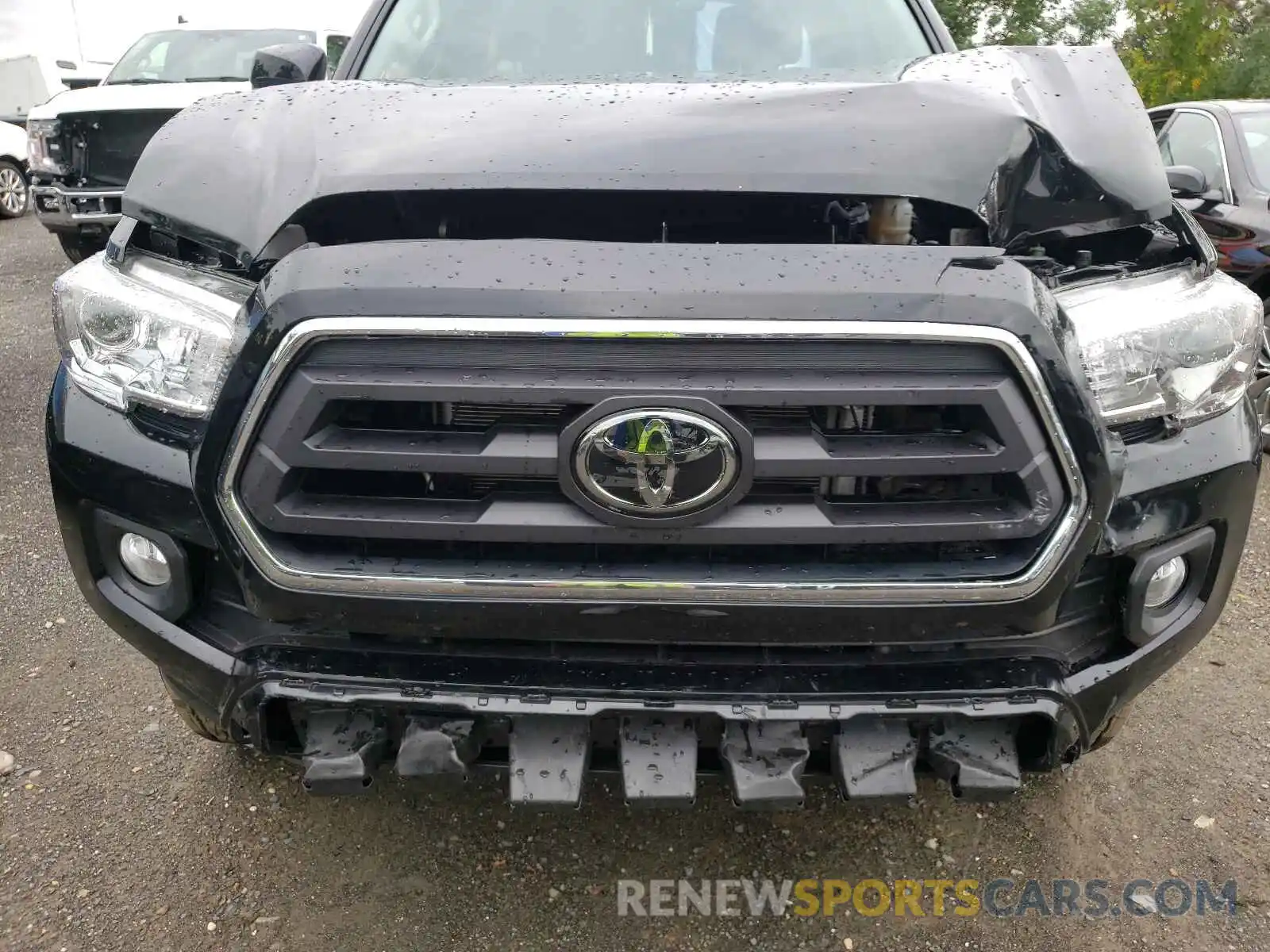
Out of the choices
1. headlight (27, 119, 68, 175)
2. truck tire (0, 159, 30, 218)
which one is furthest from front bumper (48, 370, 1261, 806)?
truck tire (0, 159, 30, 218)

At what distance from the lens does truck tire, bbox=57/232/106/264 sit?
8.12m

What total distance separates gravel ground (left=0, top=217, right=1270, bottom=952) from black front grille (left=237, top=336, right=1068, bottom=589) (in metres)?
0.62

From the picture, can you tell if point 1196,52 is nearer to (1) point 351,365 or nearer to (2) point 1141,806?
(2) point 1141,806

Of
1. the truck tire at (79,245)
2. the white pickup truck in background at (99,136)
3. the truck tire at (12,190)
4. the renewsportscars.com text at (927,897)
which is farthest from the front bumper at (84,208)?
the renewsportscars.com text at (927,897)

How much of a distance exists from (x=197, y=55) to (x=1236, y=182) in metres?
8.35

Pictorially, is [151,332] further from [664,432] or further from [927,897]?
[927,897]

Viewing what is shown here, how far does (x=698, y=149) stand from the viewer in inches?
74.8

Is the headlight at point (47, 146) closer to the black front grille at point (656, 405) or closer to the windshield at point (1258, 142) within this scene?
the black front grille at point (656, 405)

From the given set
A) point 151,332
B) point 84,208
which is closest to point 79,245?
point 84,208

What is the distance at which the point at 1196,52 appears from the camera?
47.6 ft

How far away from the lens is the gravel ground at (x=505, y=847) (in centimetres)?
221

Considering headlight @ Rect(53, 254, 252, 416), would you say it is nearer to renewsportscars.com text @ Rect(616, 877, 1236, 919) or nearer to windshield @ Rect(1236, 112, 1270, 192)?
renewsportscars.com text @ Rect(616, 877, 1236, 919)

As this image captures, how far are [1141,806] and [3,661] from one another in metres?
3.57

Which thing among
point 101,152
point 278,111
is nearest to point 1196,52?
point 101,152
